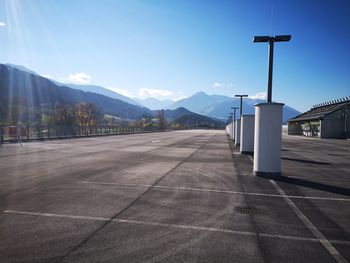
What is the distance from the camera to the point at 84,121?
267ft

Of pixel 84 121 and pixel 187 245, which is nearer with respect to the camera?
pixel 187 245

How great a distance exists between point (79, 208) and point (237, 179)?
17.6 feet

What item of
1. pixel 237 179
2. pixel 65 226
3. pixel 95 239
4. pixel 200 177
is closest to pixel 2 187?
pixel 65 226

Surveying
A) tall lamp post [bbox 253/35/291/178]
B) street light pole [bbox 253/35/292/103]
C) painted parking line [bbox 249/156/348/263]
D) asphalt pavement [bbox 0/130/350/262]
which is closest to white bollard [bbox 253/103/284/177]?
tall lamp post [bbox 253/35/291/178]

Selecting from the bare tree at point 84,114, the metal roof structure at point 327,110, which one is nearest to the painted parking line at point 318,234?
the metal roof structure at point 327,110

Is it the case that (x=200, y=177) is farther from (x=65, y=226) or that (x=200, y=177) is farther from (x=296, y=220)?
(x=65, y=226)

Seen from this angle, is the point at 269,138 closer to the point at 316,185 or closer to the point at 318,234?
the point at 316,185

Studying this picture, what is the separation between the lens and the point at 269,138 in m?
10.6

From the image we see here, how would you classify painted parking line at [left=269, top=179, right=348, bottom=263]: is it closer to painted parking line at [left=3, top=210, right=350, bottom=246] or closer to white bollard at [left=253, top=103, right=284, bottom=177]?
painted parking line at [left=3, top=210, right=350, bottom=246]

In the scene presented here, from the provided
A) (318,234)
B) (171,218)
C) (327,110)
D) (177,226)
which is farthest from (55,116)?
(318,234)

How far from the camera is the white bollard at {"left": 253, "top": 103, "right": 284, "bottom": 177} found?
1057cm

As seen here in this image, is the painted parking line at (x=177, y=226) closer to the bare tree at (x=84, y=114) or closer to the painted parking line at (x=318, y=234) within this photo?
the painted parking line at (x=318, y=234)

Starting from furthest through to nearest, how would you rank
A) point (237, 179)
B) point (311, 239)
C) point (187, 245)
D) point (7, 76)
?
1. point (7, 76)
2. point (237, 179)
3. point (311, 239)
4. point (187, 245)

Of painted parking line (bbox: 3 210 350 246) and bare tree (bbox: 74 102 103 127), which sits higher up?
bare tree (bbox: 74 102 103 127)
